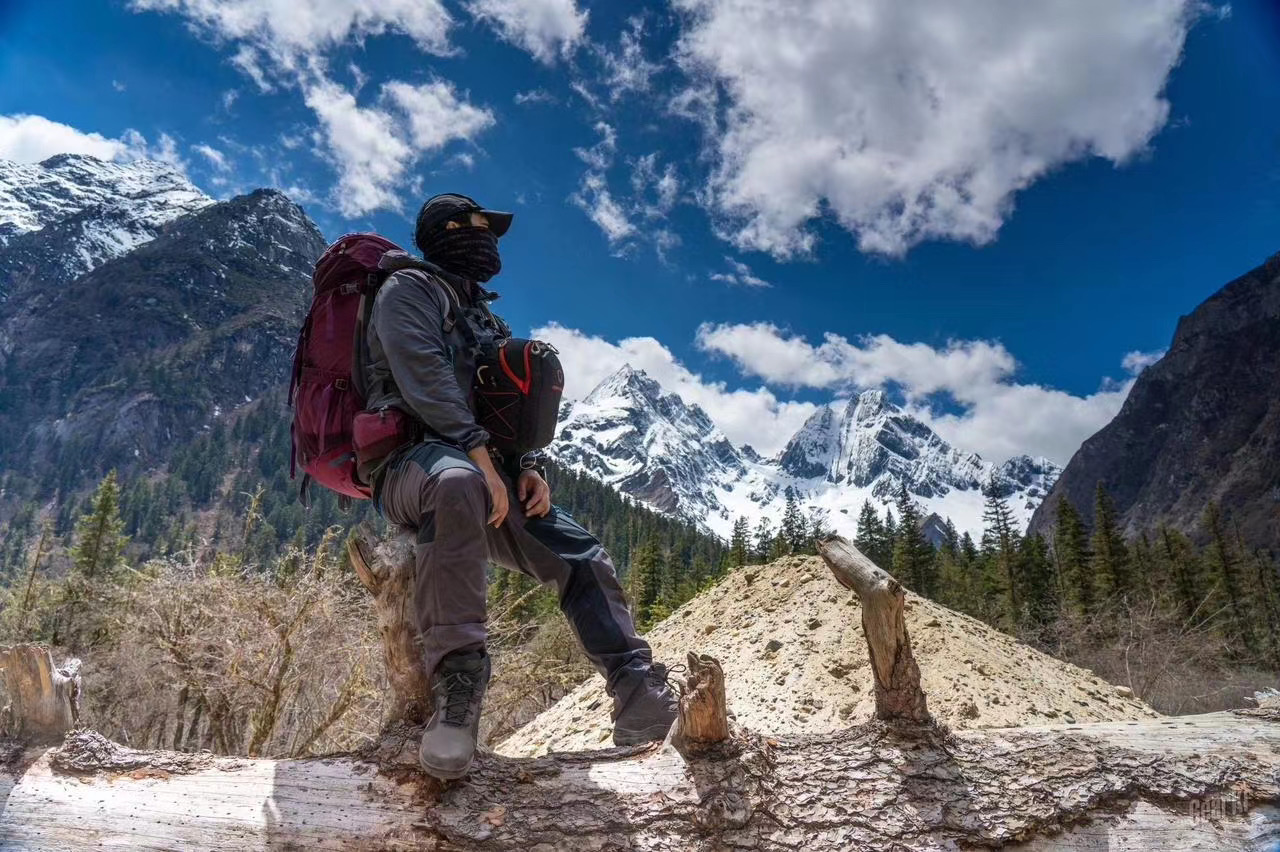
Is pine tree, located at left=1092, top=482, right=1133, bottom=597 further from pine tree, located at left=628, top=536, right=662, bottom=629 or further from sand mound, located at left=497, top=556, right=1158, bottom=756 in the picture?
sand mound, located at left=497, top=556, right=1158, bottom=756

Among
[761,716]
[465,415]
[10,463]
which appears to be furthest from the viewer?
[10,463]

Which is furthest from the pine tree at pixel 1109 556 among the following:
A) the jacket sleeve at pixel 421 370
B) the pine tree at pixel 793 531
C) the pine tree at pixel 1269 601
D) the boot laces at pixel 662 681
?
the jacket sleeve at pixel 421 370

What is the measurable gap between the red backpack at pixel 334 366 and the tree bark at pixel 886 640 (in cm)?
202

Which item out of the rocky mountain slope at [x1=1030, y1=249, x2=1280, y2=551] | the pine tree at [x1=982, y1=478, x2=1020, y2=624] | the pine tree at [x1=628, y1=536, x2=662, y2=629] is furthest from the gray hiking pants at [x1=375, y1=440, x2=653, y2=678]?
the rocky mountain slope at [x1=1030, y1=249, x2=1280, y2=551]

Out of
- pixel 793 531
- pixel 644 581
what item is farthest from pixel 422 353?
pixel 793 531

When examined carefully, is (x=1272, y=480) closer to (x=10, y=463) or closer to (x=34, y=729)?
(x=34, y=729)

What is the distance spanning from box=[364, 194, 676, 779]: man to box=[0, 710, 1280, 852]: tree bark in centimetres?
21

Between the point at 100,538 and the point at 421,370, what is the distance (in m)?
42.4

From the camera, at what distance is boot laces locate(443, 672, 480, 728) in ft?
7.36

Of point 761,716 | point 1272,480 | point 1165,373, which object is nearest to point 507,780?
point 761,716

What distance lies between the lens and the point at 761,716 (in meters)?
6.48

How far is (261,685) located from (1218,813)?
11157 mm

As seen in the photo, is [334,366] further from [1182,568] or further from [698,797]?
[1182,568]

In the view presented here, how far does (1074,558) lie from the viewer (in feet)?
137
